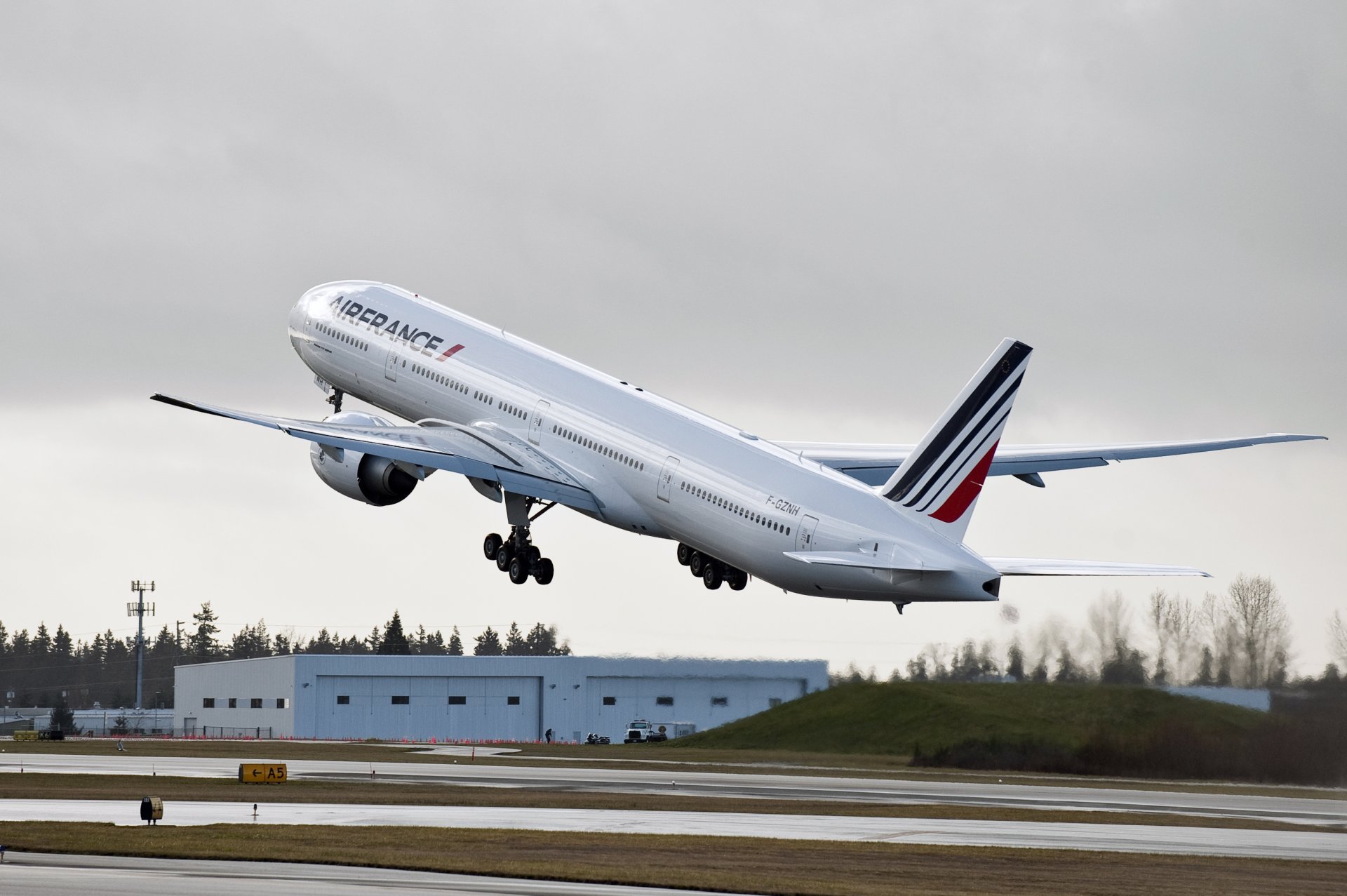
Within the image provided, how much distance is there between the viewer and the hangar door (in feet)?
404

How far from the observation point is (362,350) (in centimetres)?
6238

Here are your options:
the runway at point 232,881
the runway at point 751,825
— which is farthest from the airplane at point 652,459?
the runway at point 232,881

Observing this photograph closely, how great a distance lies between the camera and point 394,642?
157750mm

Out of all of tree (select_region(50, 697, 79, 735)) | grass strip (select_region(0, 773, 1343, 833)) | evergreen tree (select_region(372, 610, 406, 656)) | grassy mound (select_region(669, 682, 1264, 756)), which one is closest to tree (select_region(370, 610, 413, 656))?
evergreen tree (select_region(372, 610, 406, 656))

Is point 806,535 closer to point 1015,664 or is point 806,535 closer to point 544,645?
point 1015,664

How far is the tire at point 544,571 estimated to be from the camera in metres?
55.7

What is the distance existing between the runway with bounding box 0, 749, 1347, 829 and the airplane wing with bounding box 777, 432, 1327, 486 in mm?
10712

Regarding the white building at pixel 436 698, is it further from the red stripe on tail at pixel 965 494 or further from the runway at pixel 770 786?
the red stripe on tail at pixel 965 494

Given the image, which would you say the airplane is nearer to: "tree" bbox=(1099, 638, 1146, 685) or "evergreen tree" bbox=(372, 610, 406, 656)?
"tree" bbox=(1099, 638, 1146, 685)

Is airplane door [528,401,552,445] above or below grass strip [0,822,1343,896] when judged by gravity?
above

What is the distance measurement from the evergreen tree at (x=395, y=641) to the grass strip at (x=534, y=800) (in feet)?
281

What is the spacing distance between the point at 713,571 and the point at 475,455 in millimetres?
8206

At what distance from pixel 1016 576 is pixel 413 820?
56.0 feet

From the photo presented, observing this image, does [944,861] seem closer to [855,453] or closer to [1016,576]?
[1016,576]
